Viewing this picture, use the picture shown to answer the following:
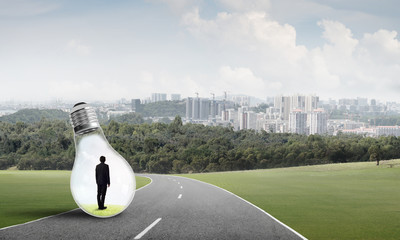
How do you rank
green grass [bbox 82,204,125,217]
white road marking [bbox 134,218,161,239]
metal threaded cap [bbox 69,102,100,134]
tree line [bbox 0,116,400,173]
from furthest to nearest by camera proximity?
tree line [bbox 0,116,400,173] → green grass [bbox 82,204,125,217] → metal threaded cap [bbox 69,102,100,134] → white road marking [bbox 134,218,161,239]

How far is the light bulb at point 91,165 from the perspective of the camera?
1097cm

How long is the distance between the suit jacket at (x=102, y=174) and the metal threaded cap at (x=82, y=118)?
87 centimetres

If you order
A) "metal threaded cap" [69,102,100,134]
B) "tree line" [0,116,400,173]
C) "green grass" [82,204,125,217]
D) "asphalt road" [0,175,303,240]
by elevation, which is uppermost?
"metal threaded cap" [69,102,100,134]

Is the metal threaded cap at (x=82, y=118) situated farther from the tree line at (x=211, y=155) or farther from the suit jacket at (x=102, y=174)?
the tree line at (x=211, y=155)

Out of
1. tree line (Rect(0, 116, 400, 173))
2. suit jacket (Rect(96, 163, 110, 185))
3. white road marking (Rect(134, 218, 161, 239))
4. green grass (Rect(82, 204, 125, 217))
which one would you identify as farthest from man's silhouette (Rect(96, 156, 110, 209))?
tree line (Rect(0, 116, 400, 173))

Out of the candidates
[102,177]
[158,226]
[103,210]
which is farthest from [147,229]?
[102,177]

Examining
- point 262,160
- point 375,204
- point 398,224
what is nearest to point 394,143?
point 262,160

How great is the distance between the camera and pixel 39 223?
12305 millimetres

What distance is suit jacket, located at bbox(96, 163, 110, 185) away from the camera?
10.9 metres

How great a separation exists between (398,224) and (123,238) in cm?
853

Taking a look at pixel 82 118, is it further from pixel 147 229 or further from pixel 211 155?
pixel 211 155

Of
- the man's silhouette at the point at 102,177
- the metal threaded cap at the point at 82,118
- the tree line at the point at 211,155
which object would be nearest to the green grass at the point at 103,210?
the man's silhouette at the point at 102,177

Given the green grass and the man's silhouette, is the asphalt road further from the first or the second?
the man's silhouette

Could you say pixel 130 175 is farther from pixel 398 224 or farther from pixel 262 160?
pixel 262 160
